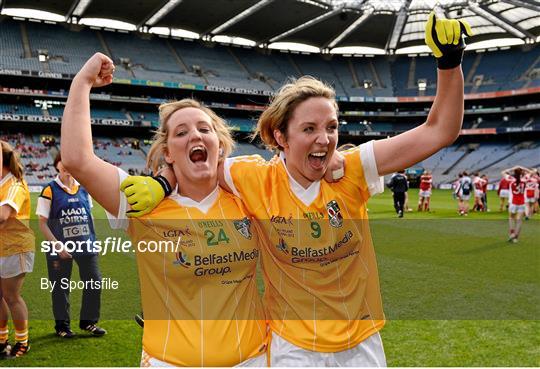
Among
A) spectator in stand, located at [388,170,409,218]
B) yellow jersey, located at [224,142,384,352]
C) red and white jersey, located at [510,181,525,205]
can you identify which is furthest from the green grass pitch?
spectator in stand, located at [388,170,409,218]

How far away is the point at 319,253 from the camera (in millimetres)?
2400

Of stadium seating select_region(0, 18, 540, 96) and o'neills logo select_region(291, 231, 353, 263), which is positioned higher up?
stadium seating select_region(0, 18, 540, 96)

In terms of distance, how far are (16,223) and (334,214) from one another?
371 cm

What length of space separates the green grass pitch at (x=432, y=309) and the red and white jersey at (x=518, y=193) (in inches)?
42.2

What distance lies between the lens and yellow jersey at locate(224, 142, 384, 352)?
2.39 m

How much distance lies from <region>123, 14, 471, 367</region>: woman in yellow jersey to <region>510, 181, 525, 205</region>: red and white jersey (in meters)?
10.5

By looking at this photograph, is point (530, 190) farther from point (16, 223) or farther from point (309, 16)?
point (309, 16)

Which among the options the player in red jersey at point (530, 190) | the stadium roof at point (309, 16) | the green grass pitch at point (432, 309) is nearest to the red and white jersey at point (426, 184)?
the player in red jersey at point (530, 190)

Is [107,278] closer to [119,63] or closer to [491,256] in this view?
[491,256]

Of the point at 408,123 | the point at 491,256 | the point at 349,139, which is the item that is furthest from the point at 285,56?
the point at 491,256

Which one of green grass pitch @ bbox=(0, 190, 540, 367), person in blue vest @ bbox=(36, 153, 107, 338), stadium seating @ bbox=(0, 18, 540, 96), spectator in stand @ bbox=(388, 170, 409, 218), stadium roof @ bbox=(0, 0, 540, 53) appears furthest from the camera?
stadium seating @ bbox=(0, 18, 540, 96)

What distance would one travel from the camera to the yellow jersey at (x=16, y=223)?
Answer: 456cm

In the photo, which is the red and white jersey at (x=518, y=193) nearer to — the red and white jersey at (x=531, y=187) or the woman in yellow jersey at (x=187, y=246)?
the red and white jersey at (x=531, y=187)

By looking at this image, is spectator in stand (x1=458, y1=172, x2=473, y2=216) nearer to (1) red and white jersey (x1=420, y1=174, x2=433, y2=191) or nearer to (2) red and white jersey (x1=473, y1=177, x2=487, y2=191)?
(2) red and white jersey (x1=473, y1=177, x2=487, y2=191)
